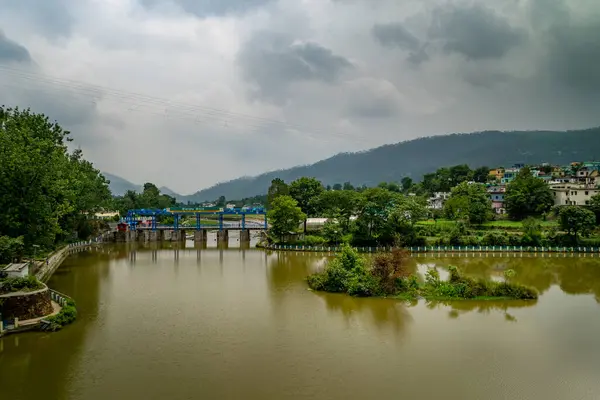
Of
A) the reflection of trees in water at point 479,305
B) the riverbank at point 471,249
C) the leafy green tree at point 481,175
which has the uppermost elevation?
the leafy green tree at point 481,175

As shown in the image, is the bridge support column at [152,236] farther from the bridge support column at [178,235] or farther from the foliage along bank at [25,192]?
the foliage along bank at [25,192]

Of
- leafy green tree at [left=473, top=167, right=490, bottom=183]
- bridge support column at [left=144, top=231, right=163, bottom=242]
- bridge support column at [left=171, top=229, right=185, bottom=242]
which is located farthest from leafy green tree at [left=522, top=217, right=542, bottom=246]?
leafy green tree at [left=473, top=167, right=490, bottom=183]

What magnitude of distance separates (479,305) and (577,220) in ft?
72.2

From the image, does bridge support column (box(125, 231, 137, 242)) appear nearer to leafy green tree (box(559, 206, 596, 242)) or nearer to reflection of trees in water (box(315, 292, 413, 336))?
reflection of trees in water (box(315, 292, 413, 336))

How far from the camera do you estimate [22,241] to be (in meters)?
22.6

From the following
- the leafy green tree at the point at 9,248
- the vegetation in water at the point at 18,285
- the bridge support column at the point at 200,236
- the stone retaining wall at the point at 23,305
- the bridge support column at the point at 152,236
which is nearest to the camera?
the stone retaining wall at the point at 23,305

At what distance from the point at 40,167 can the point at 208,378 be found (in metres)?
16.6

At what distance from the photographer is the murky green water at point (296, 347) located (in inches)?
476

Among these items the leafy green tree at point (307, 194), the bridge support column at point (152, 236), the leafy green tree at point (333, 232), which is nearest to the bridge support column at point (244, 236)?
the leafy green tree at point (307, 194)

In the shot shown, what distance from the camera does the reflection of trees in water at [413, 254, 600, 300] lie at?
25.6 metres

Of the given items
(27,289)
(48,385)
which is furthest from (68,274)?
(48,385)

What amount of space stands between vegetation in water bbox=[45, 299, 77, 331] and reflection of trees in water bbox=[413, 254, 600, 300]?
21019mm

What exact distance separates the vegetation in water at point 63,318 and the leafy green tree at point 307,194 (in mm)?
32832

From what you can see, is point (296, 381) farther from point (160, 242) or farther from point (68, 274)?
point (160, 242)
